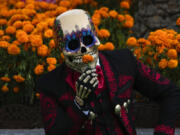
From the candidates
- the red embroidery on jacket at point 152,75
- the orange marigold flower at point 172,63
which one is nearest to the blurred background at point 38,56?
the orange marigold flower at point 172,63

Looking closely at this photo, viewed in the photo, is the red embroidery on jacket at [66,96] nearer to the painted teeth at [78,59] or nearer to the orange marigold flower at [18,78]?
the painted teeth at [78,59]

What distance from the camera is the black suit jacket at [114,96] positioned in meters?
2.40

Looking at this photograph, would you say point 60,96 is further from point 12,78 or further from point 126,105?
point 12,78

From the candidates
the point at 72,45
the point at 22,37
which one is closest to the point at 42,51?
the point at 22,37

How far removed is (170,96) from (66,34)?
2.76ft

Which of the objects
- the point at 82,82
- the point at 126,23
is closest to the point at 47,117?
the point at 82,82

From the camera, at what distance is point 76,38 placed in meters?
2.39

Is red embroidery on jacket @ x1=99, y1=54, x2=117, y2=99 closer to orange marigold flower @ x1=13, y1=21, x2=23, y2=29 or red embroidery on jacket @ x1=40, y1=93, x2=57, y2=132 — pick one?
red embroidery on jacket @ x1=40, y1=93, x2=57, y2=132

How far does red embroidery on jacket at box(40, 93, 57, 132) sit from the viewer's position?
2402mm

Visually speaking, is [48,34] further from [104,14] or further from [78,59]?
[78,59]

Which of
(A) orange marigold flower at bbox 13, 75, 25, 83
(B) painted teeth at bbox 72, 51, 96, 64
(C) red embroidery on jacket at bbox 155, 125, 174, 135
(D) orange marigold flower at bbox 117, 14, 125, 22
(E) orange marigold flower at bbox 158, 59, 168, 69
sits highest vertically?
(B) painted teeth at bbox 72, 51, 96, 64

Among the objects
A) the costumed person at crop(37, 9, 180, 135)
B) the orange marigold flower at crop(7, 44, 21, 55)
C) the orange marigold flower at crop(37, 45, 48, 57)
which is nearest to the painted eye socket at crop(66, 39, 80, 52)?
the costumed person at crop(37, 9, 180, 135)

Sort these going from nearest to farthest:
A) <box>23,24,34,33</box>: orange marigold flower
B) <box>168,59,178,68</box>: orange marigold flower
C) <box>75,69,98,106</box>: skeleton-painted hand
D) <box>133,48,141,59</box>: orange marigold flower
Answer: <box>75,69,98,106</box>: skeleton-painted hand → <box>168,59,178,68</box>: orange marigold flower → <box>133,48,141,59</box>: orange marigold flower → <box>23,24,34,33</box>: orange marigold flower

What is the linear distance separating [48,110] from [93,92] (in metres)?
0.36
